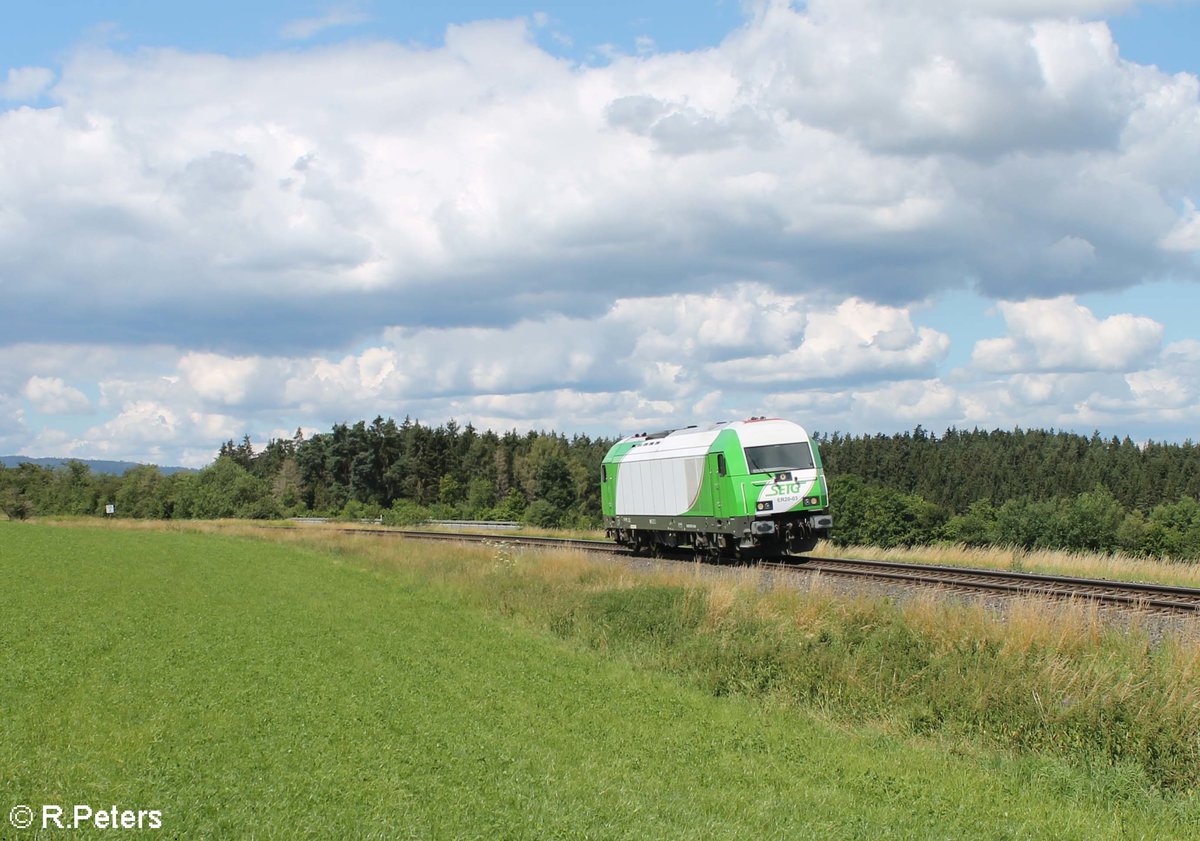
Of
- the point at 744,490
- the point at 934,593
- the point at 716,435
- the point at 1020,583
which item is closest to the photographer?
the point at 934,593

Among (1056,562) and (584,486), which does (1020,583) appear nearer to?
(1056,562)

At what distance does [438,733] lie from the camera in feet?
33.4

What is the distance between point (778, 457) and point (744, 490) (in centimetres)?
150

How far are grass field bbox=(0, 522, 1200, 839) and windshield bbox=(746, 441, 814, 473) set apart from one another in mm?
11821

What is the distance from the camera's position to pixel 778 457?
2730 centimetres

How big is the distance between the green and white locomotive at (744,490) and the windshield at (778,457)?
27 millimetres

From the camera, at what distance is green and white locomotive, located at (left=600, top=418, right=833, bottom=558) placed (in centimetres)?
2664

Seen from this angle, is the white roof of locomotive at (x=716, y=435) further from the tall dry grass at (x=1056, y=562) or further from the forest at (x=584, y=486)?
the forest at (x=584, y=486)

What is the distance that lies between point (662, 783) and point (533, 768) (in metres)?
1.18

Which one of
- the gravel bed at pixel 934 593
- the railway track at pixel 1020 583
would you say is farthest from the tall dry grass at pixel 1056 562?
the gravel bed at pixel 934 593

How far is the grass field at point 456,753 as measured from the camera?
25.8 ft

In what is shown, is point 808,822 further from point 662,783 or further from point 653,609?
point 653,609

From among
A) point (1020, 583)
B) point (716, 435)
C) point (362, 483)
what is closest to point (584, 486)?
point (362, 483)

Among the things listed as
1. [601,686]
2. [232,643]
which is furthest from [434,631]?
[601,686]
